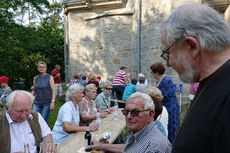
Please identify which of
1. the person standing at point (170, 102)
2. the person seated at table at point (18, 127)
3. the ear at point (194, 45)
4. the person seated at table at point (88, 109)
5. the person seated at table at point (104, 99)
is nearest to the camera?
the ear at point (194, 45)

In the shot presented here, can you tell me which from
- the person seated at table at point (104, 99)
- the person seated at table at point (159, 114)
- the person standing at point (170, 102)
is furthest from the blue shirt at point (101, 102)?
the person seated at table at point (159, 114)

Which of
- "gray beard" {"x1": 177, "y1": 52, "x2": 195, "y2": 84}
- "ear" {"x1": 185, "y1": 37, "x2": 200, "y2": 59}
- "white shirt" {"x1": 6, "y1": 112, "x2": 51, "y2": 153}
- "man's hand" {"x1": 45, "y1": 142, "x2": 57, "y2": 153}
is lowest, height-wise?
"man's hand" {"x1": 45, "y1": 142, "x2": 57, "y2": 153}

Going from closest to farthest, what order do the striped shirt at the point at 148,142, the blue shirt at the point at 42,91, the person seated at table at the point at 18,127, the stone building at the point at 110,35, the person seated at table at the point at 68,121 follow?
the striped shirt at the point at 148,142
the person seated at table at the point at 18,127
the person seated at table at the point at 68,121
the blue shirt at the point at 42,91
the stone building at the point at 110,35

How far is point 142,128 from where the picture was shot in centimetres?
207

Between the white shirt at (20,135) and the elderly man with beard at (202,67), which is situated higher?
the elderly man with beard at (202,67)

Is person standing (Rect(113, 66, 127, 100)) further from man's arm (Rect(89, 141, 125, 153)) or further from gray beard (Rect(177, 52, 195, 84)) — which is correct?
gray beard (Rect(177, 52, 195, 84))

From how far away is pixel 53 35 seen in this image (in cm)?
1928

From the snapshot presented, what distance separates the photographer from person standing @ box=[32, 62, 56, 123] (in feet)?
15.4

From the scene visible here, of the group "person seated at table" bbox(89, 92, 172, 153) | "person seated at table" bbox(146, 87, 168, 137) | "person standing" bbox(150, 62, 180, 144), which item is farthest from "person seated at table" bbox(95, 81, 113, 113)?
"person seated at table" bbox(89, 92, 172, 153)

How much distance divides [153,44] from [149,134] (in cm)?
717

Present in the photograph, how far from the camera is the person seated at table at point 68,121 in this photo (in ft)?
10.2

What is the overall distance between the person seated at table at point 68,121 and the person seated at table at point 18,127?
1.95 ft

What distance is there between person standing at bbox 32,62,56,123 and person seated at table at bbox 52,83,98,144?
55.8 inches

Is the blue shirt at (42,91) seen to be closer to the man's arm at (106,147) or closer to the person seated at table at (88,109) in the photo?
the person seated at table at (88,109)
